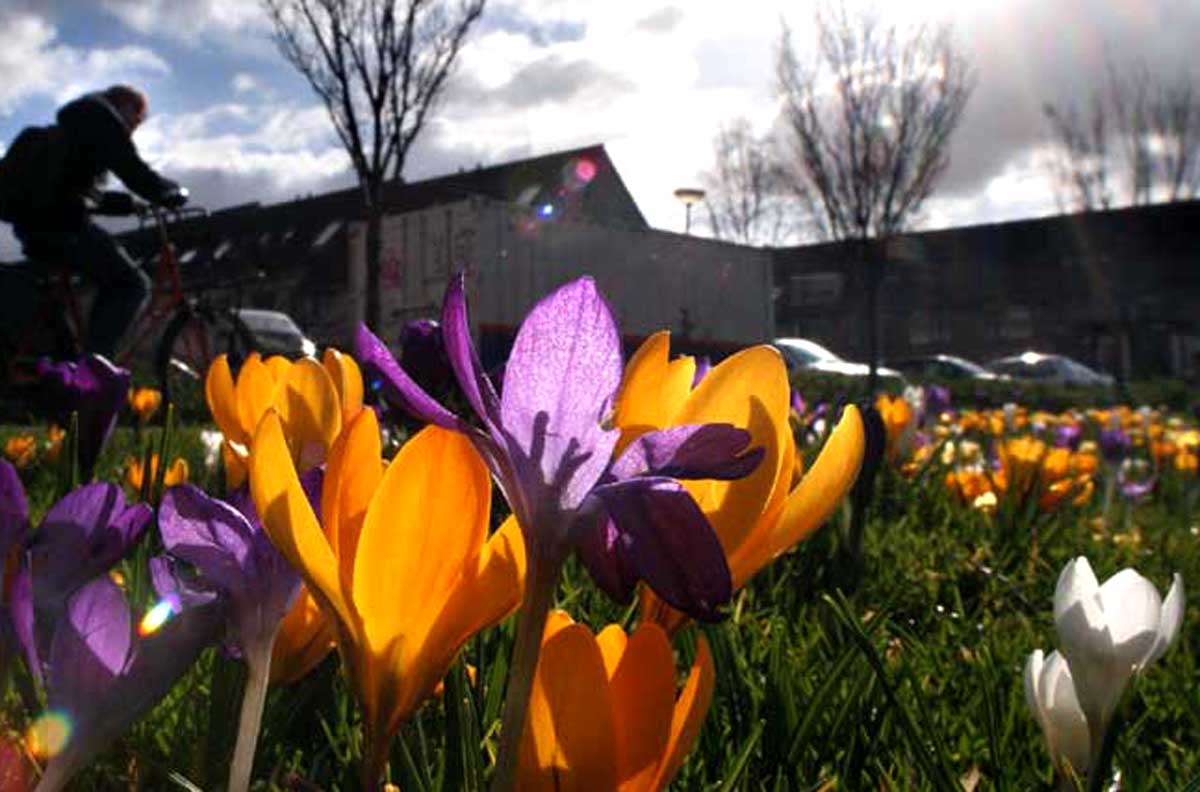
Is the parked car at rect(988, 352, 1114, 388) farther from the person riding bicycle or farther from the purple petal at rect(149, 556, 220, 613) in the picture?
the purple petal at rect(149, 556, 220, 613)

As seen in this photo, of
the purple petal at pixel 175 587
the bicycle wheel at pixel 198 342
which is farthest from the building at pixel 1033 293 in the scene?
the purple petal at pixel 175 587

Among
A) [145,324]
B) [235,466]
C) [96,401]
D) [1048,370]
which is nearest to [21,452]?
[96,401]

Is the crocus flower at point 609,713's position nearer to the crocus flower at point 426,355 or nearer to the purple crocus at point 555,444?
the purple crocus at point 555,444

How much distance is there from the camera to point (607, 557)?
0.41 meters

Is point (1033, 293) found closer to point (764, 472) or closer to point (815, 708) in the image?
point (815, 708)

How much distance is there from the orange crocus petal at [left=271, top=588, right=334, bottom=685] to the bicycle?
7.00 m

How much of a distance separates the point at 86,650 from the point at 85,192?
6335 millimetres

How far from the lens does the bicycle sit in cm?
759

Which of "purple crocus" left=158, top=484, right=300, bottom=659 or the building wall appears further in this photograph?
the building wall

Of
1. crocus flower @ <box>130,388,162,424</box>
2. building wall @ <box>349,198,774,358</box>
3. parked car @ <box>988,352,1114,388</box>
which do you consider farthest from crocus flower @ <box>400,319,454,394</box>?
parked car @ <box>988,352,1114,388</box>

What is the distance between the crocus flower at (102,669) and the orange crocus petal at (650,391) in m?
0.22

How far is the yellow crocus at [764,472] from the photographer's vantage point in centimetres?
49

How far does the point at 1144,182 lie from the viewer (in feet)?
112

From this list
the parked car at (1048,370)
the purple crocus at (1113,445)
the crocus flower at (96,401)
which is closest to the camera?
the crocus flower at (96,401)
